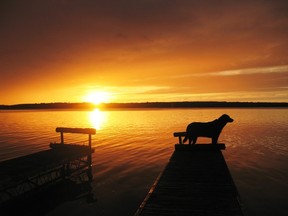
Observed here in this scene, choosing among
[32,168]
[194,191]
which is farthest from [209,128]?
[32,168]

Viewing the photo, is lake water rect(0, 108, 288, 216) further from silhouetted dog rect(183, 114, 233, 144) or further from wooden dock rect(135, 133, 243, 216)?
silhouetted dog rect(183, 114, 233, 144)

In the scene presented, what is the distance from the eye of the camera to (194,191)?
29.1 ft

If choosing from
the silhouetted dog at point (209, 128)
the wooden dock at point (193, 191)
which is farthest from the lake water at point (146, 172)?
the silhouetted dog at point (209, 128)

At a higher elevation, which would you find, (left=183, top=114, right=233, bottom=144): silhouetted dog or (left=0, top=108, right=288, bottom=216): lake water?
(left=183, top=114, right=233, bottom=144): silhouetted dog

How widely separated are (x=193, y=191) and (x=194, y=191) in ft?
0.12

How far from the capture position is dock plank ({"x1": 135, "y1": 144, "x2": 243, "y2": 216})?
23.7 feet

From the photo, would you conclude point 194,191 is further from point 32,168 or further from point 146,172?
point 146,172

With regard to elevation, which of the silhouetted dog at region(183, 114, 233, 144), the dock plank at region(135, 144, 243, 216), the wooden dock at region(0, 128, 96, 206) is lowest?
the wooden dock at region(0, 128, 96, 206)

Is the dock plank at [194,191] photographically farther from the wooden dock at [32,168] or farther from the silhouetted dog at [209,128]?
the wooden dock at [32,168]

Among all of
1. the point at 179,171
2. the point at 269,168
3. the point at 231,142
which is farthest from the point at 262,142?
the point at 179,171

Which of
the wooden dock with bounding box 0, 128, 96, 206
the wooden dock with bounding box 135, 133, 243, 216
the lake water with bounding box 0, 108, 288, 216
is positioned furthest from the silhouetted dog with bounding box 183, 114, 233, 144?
the wooden dock with bounding box 0, 128, 96, 206

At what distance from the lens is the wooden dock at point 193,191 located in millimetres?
7215

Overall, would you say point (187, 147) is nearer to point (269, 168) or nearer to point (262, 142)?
point (269, 168)

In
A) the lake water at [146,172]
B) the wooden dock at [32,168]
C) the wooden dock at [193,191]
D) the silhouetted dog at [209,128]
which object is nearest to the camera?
the wooden dock at [193,191]
